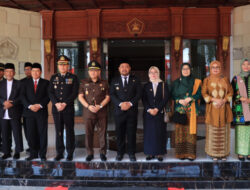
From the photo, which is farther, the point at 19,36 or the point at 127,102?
the point at 19,36

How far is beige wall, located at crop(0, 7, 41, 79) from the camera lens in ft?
19.1

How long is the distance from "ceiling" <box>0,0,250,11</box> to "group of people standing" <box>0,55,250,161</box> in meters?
2.98

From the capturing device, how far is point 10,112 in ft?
11.4

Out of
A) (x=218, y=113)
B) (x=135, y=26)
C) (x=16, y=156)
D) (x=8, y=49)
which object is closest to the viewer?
(x=218, y=113)

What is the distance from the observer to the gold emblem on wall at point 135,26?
6.02 metres

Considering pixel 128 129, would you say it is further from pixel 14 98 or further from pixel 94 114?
pixel 14 98

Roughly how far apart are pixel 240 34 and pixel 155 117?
4.00 meters

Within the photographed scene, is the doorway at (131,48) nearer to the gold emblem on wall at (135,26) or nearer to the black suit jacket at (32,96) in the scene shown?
the gold emblem on wall at (135,26)

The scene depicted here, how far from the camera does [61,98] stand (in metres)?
3.30

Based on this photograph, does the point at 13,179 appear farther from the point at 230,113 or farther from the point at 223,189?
the point at 230,113

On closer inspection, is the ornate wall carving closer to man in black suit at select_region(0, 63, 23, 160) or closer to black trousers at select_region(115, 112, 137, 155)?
man in black suit at select_region(0, 63, 23, 160)

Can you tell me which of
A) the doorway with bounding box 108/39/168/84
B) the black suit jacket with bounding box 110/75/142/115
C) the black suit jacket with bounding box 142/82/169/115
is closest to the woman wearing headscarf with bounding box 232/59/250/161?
the black suit jacket with bounding box 142/82/169/115

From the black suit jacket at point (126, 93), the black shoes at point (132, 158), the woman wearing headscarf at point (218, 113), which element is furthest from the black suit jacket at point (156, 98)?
the black shoes at point (132, 158)

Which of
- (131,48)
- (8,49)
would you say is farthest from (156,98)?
(131,48)
